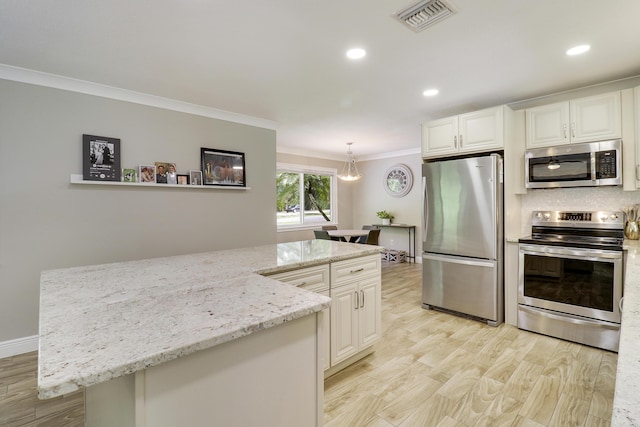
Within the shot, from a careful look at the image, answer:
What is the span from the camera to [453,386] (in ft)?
6.94

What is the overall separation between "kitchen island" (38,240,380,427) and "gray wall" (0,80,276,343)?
168 centimetres

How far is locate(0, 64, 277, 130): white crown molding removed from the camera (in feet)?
8.54

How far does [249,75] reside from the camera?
277cm

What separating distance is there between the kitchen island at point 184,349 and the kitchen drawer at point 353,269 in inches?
33.1

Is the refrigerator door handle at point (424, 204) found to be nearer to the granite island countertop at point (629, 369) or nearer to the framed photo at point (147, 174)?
the granite island countertop at point (629, 369)

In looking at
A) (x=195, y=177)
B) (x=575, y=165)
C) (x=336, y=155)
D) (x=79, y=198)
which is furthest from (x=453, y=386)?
(x=336, y=155)

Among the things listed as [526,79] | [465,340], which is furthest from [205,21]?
[465,340]

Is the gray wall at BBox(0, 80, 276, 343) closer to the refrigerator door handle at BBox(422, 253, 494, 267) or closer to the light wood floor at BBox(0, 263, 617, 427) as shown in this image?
the light wood floor at BBox(0, 263, 617, 427)

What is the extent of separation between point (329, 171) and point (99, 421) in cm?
619

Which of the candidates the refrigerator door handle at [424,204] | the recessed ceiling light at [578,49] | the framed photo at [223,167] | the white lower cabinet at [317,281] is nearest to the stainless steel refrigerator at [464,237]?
the refrigerator door handle at [424,204]

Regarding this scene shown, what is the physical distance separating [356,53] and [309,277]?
5.72 ft

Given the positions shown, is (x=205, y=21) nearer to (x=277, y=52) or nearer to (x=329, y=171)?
(x=277, y=52)

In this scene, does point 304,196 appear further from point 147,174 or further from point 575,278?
point 575,278

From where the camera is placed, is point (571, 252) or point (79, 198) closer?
point (571, 252)
